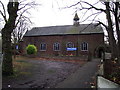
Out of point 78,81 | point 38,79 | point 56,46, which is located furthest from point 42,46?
point 78,81

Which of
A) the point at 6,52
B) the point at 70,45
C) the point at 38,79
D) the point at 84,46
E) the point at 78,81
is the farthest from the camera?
the point at 70,45

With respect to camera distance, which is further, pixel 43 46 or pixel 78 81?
pixel 43 46

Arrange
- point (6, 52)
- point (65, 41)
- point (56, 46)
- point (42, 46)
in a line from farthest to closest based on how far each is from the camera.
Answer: point (42, 46), point (56, 46), point (65, 41), point (6, 52)

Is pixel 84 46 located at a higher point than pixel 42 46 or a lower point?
lower

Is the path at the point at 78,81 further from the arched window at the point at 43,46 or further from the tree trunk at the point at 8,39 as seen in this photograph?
the arched window at the point at 43,46

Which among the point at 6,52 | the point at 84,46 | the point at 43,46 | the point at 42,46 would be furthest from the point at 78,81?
the point at 42,46

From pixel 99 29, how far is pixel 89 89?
3039cm

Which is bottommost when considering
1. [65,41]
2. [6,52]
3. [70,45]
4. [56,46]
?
[6,52]

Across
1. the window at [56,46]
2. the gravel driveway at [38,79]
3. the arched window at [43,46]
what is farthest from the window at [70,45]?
the gravel driveway at [38,79]

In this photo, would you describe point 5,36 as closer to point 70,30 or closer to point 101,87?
point 101,87

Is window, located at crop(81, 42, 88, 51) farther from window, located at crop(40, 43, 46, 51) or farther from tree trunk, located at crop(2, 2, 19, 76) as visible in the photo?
tree trunk, located at crop(2, 2, 19, 76)

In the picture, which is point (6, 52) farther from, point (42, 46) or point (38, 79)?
point (42, 46)

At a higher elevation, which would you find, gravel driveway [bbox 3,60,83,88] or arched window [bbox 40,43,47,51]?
arched window [bbox 40,43,47,51]

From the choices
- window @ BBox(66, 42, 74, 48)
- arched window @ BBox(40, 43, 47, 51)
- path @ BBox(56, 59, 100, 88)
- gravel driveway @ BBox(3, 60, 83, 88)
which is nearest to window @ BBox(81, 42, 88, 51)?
window @ BBox(66, 42, 74, 48)
